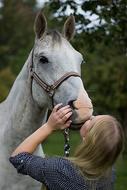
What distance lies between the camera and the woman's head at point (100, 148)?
295 centimetres

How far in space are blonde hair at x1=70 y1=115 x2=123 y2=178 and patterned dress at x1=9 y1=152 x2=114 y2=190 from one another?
5 centimetres

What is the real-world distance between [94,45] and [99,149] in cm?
599

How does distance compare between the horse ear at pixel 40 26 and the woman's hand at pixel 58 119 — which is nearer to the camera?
the woman's hand at pixel 58 119

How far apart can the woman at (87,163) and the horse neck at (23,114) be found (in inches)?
55.4

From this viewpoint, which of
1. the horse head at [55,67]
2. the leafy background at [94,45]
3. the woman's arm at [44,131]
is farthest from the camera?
the leafy background at [94,45]

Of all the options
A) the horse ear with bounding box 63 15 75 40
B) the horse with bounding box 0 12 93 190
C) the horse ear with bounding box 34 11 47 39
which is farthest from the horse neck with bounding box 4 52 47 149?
the horse ear with bounding box 63 15 75 40

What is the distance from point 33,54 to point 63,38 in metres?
0.30

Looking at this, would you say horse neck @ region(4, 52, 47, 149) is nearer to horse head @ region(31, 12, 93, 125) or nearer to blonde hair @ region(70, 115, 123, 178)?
horse head @ region(31, 12, 93, 125)

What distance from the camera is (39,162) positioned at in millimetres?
3070

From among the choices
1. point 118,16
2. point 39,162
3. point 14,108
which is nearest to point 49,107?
point 14,108

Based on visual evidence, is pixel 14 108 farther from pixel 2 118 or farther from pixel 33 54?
pixel 33 54

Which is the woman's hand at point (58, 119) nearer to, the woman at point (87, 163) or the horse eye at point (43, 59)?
the woman at point (87, 163)

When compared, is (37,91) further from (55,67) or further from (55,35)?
(55,35)

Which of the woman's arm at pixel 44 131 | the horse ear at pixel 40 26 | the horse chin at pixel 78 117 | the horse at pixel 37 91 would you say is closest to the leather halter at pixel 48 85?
the horse at pixel 37 91
